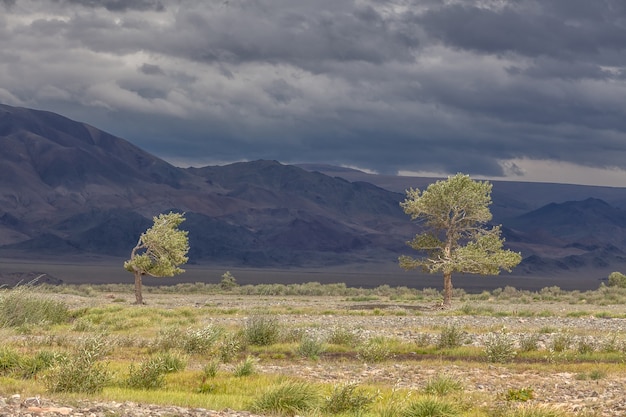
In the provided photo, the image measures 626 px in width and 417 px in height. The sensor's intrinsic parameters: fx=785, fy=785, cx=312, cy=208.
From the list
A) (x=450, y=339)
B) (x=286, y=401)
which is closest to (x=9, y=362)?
(x=286, y=401)

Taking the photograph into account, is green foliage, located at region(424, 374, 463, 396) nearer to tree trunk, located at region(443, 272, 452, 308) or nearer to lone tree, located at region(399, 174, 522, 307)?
lone tree, located at region(399, 174, 522, 307)

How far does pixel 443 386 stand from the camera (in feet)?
65.7

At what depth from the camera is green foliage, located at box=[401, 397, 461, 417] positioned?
16328 millimetres

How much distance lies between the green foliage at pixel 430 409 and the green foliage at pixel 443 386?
2.85 metres

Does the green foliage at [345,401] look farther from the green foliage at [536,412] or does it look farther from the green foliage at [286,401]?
the green foliage at [536,412]

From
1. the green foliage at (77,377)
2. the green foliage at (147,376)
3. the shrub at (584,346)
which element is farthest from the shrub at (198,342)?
the shrub at (584,346)

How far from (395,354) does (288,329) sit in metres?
7.44

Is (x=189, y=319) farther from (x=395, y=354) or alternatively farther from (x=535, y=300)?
(x=535, y=300)

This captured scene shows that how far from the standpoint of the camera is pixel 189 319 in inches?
1666

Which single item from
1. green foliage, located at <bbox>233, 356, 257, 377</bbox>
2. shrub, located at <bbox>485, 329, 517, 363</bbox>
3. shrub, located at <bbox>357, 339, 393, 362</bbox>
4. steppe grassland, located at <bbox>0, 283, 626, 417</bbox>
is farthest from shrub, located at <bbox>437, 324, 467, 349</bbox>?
green foliage, located at <bbox>233, 356, 257, 377</bbox>

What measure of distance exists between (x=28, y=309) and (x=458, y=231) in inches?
1218

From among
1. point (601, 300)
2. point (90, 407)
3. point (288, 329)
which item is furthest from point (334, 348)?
point (601, 300)

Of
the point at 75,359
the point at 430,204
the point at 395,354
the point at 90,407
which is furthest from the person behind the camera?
the point at 430,204

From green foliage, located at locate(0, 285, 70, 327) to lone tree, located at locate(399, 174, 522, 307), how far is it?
24651 mm
